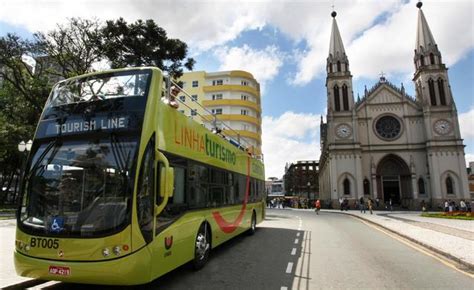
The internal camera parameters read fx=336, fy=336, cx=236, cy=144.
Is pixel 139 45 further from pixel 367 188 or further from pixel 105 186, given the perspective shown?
pixel 367 188

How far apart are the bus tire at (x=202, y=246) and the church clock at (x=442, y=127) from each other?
50283 mm

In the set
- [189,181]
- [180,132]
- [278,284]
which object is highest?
[180,132]

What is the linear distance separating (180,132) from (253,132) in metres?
51.6

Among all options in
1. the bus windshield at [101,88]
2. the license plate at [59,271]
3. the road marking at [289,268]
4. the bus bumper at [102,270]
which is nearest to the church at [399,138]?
the road marking at [289,268]

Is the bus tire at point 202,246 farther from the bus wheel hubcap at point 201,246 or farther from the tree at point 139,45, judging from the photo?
the tree at point 139,45

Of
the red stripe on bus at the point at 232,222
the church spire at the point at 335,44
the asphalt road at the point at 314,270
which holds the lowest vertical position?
the asphalt road at the point at 314,270

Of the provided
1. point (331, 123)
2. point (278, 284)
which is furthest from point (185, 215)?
point (331, 123)

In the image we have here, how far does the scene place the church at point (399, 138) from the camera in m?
47.6

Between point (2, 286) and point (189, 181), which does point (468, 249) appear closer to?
point (189, 181)

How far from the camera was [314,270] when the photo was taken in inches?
311

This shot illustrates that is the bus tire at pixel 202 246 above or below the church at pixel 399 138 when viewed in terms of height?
below

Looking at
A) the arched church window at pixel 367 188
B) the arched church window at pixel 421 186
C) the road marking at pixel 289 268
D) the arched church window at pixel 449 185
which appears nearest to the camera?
the road marking at pixel 289 268

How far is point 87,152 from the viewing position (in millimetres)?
5648

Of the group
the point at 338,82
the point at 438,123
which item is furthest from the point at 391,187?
the point at 338,82
